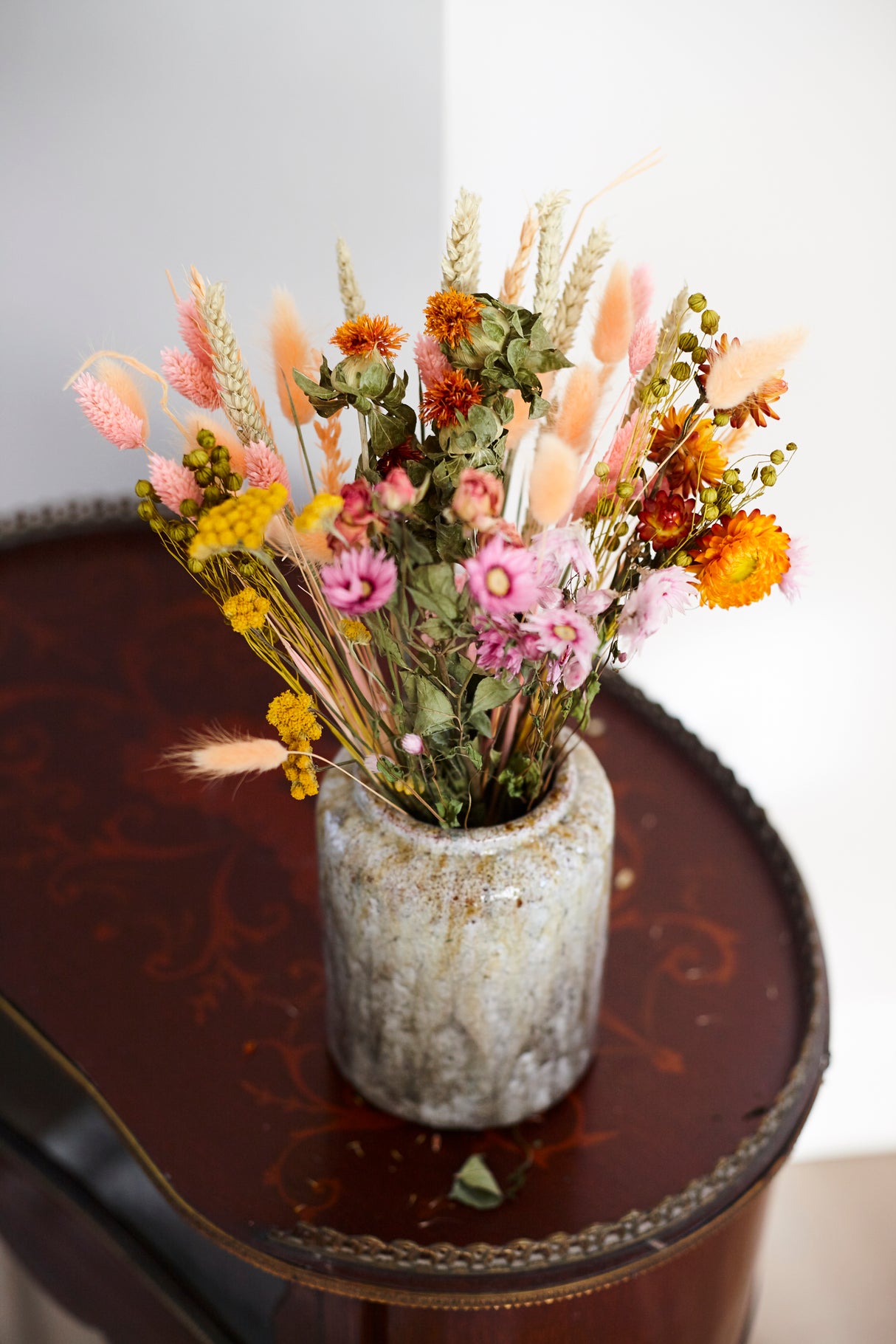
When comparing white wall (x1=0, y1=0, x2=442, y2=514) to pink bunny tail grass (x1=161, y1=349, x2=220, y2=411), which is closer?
pink bunny tail grass (x1=161, y1=349, x2=220, y2=411)

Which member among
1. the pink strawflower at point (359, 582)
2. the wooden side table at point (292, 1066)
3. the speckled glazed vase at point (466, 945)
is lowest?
the wooden side table at point (292, 1066)

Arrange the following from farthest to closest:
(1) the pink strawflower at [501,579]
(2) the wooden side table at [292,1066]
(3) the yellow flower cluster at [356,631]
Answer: (2) the wooden side table at [292,1066], (3) the yellow flower cluster at [356,631], (1) the pink strawflower at [501,579]

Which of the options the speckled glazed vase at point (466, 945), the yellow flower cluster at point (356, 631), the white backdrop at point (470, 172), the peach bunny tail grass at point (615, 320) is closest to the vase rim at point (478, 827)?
the speckled glazed vase at point (466, 945)

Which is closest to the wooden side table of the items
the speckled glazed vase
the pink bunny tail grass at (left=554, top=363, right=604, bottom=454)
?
the speckled glazed vase

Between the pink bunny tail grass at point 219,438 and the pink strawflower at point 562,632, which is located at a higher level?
the pink bunny tail grass at point 219,438

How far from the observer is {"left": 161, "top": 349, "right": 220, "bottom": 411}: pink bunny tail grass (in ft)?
1.70

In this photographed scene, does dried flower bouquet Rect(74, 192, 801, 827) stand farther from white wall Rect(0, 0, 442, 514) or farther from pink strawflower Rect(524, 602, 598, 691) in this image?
white wall Rect(0, 0, 442, 514)

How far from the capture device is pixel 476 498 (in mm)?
443

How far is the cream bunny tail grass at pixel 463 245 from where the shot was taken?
49cm

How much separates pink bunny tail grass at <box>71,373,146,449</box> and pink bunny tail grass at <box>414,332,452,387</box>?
0.14 meters

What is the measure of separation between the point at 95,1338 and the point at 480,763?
720 mm

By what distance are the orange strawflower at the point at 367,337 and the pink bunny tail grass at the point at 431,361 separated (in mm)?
39

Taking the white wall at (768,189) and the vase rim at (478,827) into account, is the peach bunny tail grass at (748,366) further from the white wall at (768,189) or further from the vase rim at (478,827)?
the white wall at (768,189)

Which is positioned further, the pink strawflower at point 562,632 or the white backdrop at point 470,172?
the white backdrop at point 470,172
